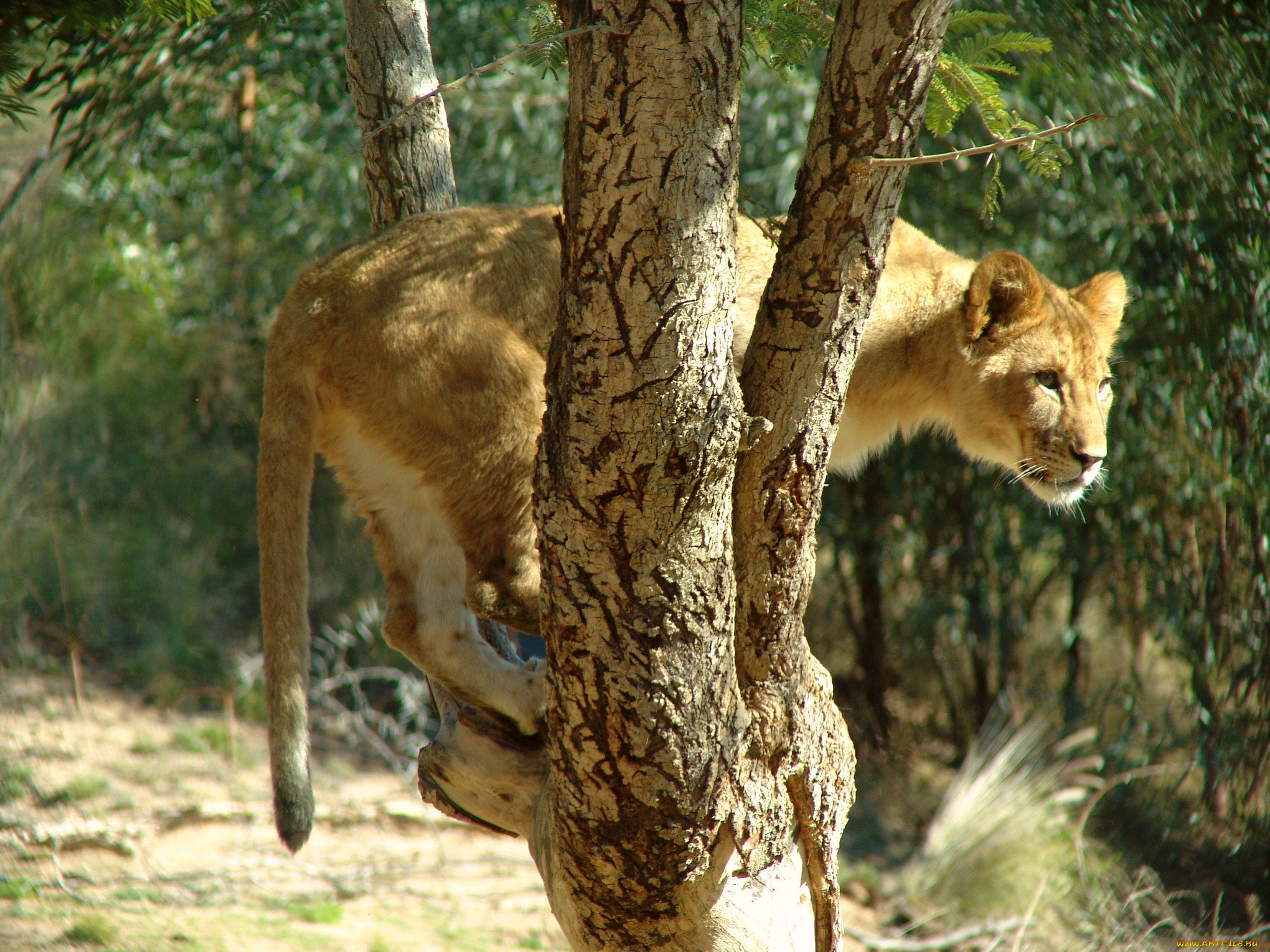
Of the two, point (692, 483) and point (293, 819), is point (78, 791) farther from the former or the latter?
point (692, 483)

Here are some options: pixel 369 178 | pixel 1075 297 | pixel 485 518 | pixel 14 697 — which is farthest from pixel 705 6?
pixel 14 697

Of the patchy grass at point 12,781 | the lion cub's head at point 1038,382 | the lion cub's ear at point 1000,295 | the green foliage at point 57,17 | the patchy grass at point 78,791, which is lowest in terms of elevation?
the patchy grass at point 78,791

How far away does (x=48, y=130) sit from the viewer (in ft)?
29.9

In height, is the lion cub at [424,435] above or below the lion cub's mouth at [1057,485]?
above

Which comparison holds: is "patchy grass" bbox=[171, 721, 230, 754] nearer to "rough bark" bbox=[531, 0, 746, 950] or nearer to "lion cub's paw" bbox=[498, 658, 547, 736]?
"lion cub's paw" bbox=[498, 658, 547, 736]

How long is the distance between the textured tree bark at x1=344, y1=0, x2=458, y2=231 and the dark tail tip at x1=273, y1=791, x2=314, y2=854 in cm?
170

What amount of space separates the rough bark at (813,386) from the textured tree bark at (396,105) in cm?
154

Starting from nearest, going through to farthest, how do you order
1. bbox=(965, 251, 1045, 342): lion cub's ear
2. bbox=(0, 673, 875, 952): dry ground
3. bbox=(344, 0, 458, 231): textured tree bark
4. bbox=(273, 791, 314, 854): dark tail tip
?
1. bbox=(273, 791, 314, 854): dark tail tip
2. bbox=(344, 0, 458, 231): textured tree bark
3. bbox=(965, 251, 1045, 342): lion cub's ear
4. bbox=(0, 673, 875, 952): dry ground

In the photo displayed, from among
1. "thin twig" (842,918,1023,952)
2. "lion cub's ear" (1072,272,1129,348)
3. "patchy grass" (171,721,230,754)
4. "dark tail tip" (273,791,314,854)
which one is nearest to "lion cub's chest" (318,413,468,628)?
"dark tail tip" (273,791,314,854)

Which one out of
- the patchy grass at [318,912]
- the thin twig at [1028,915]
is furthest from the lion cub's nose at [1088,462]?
the patchy grass at [318,912]

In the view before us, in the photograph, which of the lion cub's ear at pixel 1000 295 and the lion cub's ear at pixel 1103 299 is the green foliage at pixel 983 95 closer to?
the lion cub's ear at pixel 1000 295

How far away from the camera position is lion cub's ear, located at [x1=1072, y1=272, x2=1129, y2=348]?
3.74 meters

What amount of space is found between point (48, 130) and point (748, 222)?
825cm

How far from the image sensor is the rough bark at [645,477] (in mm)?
1689
